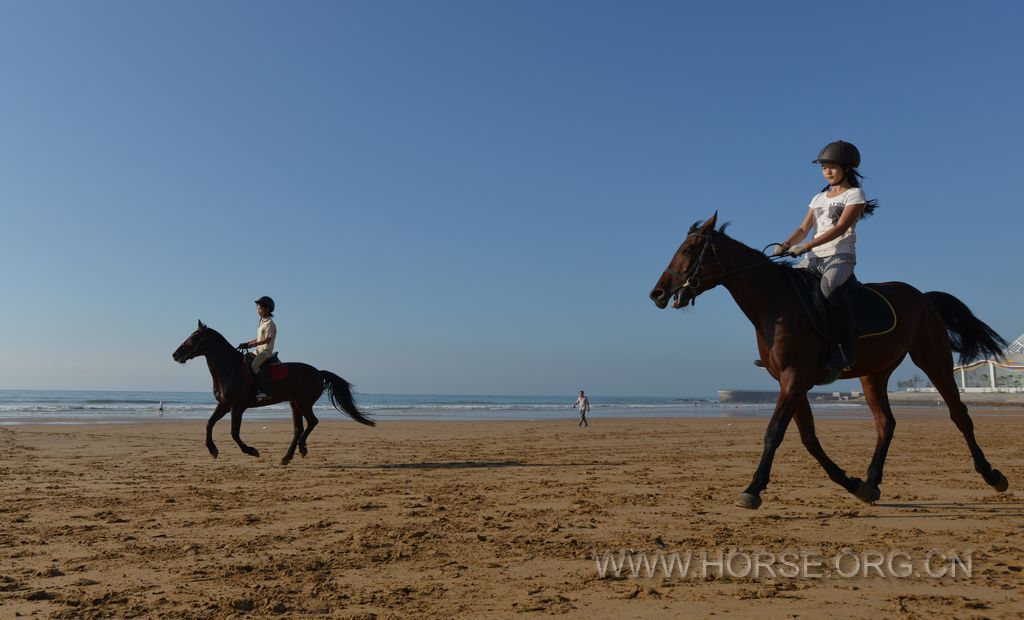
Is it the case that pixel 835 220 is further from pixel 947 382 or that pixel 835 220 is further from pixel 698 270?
pixel 947 382

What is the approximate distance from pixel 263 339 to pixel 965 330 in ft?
33.0

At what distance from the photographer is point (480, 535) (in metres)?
5.07

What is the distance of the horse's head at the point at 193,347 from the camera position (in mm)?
11055

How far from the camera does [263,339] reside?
11.5 m

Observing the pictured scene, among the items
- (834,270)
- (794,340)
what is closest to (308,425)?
(794,340)

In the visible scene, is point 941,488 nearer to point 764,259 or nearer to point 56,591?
point 764,259

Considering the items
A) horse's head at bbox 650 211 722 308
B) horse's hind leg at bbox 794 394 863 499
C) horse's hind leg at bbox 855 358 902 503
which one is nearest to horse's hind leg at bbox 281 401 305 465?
horse's head at bbox 650 211 722 308

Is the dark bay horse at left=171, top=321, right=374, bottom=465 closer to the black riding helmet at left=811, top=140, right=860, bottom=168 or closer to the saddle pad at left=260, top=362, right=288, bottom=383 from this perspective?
the saddle pad at left=260, top=362, right=288, bottom=383

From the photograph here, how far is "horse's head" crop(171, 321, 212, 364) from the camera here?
11.1m

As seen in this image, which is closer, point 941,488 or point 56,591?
point 56,591

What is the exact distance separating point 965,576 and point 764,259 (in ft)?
10.2

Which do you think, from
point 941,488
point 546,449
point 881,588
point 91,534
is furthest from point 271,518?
point 546,449

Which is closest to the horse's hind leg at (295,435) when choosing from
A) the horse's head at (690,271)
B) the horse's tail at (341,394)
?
the horse's tail at (341,394)

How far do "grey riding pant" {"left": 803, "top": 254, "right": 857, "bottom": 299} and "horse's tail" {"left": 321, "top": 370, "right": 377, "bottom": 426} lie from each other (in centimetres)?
865
